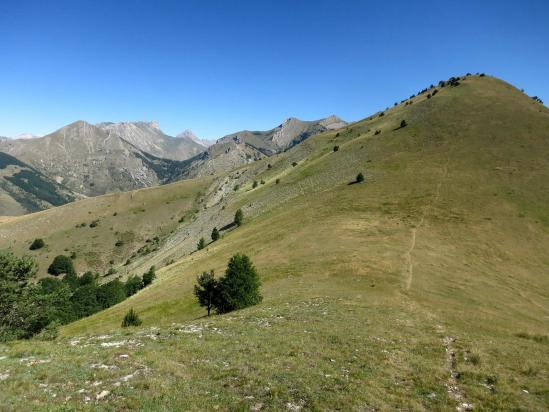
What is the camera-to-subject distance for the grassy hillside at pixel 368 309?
14.8 metres

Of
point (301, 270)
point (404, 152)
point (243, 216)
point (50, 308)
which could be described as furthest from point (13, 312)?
point (404, 152)

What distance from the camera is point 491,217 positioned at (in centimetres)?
6012

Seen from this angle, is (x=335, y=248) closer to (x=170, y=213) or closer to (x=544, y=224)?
(x=544, y=224)

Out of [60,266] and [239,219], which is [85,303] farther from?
[60,266]

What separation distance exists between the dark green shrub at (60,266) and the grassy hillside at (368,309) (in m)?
67.8

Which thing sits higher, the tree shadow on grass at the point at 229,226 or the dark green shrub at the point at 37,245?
the dark green shrub at the point at 37,245

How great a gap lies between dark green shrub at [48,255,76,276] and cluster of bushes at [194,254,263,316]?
103 m

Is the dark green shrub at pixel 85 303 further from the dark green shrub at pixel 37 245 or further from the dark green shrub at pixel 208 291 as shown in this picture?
the dark green shrub at pixel 37 245

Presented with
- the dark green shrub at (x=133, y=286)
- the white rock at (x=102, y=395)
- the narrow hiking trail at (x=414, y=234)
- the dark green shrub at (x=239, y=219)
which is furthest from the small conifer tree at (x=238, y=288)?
the dark green shrub at (x=239, y=219)

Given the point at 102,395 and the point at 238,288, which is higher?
the point at 102,395

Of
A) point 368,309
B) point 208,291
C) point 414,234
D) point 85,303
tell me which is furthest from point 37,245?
point 368,309

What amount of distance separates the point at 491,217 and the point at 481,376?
50510 millimetres

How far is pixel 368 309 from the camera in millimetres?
31703

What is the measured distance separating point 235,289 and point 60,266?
10947 cm
